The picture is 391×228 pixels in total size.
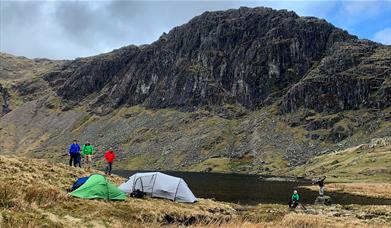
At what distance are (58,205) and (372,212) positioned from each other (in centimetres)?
3776

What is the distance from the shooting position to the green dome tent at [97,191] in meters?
34.4

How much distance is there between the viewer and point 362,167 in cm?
14912

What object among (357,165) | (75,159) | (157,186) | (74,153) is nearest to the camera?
(157,186)

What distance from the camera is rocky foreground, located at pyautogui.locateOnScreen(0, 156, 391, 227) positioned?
65.6ft

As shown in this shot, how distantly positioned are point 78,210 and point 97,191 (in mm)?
7833

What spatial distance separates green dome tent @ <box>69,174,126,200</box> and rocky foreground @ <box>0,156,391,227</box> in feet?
3.39

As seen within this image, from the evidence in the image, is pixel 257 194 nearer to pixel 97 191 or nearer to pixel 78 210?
pixel 97 191

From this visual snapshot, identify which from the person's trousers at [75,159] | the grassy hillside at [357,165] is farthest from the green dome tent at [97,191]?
the grassy hillside at [357,165]

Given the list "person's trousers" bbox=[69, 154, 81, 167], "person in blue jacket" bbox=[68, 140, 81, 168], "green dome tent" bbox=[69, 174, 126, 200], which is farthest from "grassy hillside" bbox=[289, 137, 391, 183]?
"green dome tent" bbox=[69, 174, 126, 200]

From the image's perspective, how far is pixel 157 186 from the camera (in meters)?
43.4

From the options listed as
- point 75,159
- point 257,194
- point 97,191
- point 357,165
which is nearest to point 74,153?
point 75,159

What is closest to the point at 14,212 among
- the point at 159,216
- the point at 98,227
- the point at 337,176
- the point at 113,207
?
the point at 98,227

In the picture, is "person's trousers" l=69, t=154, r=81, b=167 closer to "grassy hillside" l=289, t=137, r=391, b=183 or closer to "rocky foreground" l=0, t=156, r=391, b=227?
"rocky foreground" l=0, t=156, r=391, b=227

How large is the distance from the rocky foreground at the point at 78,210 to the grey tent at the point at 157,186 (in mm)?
1587
